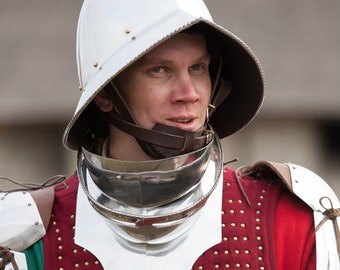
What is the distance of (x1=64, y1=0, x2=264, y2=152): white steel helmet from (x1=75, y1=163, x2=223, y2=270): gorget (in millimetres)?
424

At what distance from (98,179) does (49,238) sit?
329mm

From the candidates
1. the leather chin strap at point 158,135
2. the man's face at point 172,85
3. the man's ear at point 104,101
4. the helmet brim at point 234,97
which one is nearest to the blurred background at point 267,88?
the helmet brim at point 234,97

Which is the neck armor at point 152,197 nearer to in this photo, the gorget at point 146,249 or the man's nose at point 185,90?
the gorget at point 146,249

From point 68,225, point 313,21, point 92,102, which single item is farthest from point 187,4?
point 313,21

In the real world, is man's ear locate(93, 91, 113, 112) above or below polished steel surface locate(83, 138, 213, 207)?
above

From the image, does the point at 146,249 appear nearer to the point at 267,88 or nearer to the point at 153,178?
the point at 153,178

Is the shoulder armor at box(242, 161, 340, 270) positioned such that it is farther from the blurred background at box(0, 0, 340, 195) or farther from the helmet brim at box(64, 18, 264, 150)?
the blurred background at box(0, 0, 340, 195)

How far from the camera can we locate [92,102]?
20.3 feet

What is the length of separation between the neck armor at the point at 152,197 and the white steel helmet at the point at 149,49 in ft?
1.07

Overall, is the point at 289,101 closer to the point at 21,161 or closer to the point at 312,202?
the point at 21,161

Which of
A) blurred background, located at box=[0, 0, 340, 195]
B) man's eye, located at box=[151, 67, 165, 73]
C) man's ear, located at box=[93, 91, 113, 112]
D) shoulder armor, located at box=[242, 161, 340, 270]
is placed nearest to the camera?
shoulder armor, located at box=[242, 161, 340, 270]

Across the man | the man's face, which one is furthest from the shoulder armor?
the man's face

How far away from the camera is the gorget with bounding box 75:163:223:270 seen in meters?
5.77

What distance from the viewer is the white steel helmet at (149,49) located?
575cm
